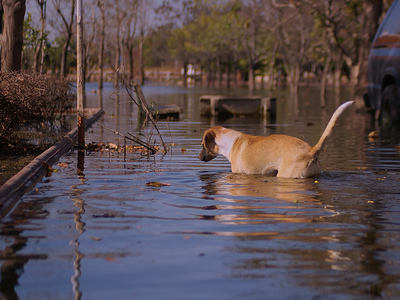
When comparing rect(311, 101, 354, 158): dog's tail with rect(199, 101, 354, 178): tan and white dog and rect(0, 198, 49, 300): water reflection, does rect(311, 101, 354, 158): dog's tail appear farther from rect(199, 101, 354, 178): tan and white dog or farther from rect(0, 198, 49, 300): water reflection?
rect(0, 198, 49, 300): water reflection

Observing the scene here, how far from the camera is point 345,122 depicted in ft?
67.9

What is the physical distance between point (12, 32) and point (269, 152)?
9.48 metres

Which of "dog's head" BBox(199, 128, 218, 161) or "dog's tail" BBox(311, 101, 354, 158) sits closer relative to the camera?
"dog's tail" BBox(311, 101, 354, 158)

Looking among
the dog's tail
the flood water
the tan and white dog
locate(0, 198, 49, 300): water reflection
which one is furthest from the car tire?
locate(0, 198, 49, 300): water reflection

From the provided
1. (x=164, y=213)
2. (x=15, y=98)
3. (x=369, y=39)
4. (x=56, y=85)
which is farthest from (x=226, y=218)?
(x=369, y=39)

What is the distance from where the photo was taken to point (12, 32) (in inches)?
593

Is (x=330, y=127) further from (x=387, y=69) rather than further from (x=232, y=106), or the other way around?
(x=232, y=106)

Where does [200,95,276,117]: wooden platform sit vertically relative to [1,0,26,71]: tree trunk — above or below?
below

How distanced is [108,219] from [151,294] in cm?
217

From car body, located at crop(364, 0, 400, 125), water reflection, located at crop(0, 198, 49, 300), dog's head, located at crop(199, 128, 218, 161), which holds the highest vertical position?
car body, located at crop(364, 0, 400, 125)

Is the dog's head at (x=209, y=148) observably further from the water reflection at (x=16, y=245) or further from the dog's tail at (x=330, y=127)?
the water reflection at (x=16, y=245)

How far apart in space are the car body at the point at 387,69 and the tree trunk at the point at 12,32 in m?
9.96

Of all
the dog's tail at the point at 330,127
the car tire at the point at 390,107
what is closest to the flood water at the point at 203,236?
the dog's tail at the point at 330,127

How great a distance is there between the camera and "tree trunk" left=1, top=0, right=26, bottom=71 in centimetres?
1495
